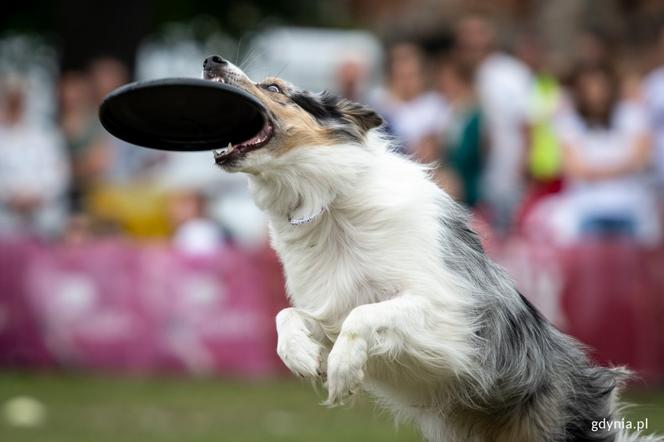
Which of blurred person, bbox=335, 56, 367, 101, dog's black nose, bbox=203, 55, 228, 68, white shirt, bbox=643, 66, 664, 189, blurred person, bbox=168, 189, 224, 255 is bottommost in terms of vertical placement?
dog's black nose, bbox=203, 55, 228, 68

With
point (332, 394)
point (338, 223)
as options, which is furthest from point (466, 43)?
point (332, 394)

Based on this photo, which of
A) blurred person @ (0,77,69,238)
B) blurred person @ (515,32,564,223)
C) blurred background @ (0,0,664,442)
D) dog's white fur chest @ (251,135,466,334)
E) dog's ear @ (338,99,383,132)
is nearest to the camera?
dog's white fur chest @ (251,135,466,334)

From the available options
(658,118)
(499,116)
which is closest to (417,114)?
(499,116)

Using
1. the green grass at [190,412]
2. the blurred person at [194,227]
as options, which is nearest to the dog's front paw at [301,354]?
the green grass at [190,412]

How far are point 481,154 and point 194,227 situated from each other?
2.77 m

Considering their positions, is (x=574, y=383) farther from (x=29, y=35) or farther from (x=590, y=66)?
(x=29, y=35)

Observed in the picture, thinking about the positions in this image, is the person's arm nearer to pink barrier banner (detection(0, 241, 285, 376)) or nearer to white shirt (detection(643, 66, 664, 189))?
white shirt (detection(643, 66, 664, 189))

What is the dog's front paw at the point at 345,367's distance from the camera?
554 centimetres

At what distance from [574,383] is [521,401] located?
1.00 feet

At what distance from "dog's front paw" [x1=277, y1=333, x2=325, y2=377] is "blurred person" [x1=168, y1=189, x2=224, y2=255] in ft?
19.6

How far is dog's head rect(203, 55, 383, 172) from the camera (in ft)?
19.2

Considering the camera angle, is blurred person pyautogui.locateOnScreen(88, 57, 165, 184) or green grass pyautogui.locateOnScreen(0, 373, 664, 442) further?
blurred person pyautogui.locateOnScreen(88, 57, 165, 184)

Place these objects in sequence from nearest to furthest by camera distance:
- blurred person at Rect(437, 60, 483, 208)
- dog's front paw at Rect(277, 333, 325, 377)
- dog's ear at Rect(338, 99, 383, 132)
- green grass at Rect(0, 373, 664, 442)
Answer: dog's front paw at Rect(277, 333, 325, 377) → dog's ear at Rect(338, 99, 383, 132) → green grass at Rect(0, 373, 664, 442) → blurred person at Rect(437, 60, 483, 208)

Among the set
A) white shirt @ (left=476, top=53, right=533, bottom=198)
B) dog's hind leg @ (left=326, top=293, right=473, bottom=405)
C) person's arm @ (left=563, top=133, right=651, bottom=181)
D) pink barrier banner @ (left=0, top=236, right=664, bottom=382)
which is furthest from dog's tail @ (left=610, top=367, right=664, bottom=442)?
white shirt @ (left=476, top=53, right=533, bottom=198)
